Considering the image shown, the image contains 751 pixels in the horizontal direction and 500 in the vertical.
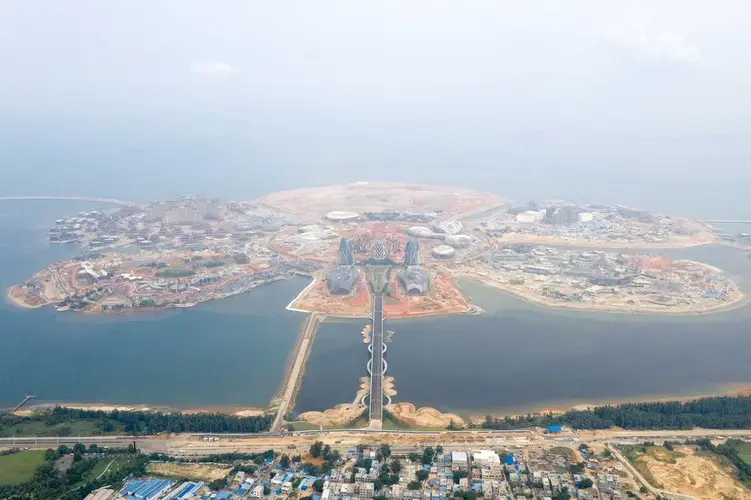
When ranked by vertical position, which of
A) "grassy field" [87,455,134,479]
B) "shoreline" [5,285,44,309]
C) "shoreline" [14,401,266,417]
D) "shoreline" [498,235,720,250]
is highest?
"shoreline" [498,235,720,250]

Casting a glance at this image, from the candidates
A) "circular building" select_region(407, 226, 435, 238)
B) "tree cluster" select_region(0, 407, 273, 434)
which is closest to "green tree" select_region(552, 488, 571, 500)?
"tree cluster" select_region(0, 407, 273, 434)

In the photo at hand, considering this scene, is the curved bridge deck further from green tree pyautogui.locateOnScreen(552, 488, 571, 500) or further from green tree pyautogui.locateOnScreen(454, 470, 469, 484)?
green tree pyautogui.locateOnScreen(552, 488, 571, 500)

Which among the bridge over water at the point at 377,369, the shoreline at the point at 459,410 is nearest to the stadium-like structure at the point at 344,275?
the bridge over water at the point at 377,369

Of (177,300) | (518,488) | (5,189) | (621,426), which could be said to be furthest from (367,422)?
(5,189)

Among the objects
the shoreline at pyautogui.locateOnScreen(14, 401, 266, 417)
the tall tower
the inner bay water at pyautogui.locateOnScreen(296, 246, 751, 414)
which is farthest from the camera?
the tall tower

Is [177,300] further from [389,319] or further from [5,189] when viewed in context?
[5,189]

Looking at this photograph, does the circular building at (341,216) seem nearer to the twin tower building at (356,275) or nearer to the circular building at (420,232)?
the circular building at (420,232)

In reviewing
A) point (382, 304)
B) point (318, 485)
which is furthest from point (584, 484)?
point (382, 304)
